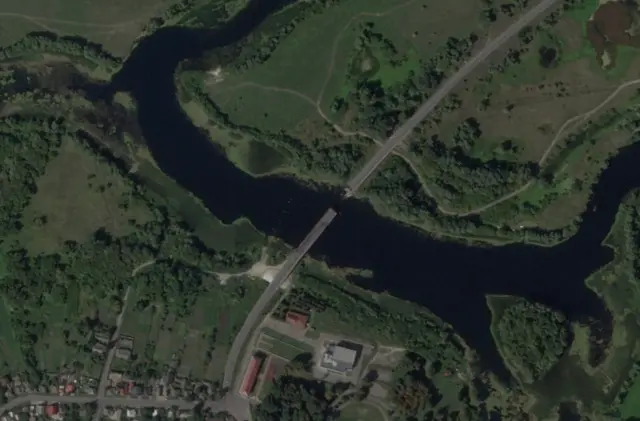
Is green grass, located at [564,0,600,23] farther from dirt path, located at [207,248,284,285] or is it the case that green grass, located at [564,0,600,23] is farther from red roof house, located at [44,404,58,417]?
red roof house, located at [44,404,58,417]

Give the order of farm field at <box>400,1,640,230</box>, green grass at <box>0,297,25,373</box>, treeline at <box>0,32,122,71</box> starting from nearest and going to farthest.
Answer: farm field at <box>400,1,640,230</box> → green grass at <box>0,297,25,373</box> → treeline at <box>0,32,122,71</box>

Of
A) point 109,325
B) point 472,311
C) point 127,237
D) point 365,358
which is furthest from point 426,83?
point 109,325

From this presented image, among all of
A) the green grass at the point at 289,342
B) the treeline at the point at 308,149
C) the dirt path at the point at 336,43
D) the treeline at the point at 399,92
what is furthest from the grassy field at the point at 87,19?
the green grass at the point at 289,342

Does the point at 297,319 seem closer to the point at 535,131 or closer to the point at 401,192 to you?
the point at 401,192

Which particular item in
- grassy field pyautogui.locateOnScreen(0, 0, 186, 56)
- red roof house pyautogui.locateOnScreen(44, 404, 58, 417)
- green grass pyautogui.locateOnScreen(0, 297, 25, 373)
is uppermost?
grassy field pyautogui.locateOnScreen(0, 0, 186, 56)

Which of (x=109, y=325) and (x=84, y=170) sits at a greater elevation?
(x=84, y=170)

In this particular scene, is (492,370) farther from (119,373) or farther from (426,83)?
(119,373)

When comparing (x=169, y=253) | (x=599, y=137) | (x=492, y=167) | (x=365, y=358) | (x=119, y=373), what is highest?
(x=599, y=137)

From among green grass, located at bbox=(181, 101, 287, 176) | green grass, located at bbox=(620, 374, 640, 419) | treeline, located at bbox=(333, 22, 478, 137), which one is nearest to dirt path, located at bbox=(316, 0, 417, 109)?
treeline, located at bbox=(333, 22, 478, 137)
